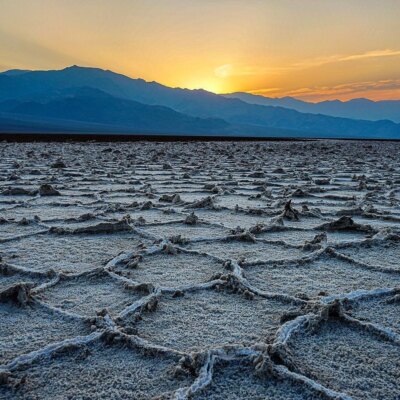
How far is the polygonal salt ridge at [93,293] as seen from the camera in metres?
1.34

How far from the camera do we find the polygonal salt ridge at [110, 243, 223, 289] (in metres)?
1.59

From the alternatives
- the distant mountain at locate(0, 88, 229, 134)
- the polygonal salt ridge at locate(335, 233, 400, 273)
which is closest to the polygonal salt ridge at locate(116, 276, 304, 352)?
the polygonal salt ridge at locate(335, 233, 400, 273)

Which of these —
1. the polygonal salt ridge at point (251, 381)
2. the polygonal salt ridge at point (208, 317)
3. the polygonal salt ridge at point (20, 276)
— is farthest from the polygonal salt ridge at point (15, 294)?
the polygonal salt ridge at point (251, 381)

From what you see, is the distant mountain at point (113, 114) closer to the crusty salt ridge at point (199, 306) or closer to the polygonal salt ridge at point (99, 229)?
the polygonal salt ridge at point (99, 229)

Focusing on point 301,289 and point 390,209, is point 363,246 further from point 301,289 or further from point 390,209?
point 390,209

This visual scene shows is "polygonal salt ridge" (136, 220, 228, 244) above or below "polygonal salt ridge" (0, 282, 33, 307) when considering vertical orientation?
below

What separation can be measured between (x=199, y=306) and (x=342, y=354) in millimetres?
447

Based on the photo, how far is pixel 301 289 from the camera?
151cm

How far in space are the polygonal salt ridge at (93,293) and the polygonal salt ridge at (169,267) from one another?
0.06m

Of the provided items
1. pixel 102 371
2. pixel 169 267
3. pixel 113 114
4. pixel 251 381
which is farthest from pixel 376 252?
pixel 113 114

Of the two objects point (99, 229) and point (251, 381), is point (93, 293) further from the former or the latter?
point (99, 229)

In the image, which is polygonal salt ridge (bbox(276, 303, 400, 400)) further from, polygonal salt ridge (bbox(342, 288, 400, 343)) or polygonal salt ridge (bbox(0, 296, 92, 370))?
polygonal salt ridge (bbox(0, 296, 92, 370))

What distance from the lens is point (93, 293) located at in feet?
4.81

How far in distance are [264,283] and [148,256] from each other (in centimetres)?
54
